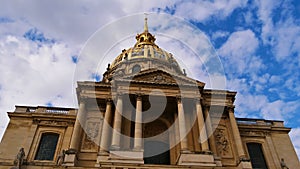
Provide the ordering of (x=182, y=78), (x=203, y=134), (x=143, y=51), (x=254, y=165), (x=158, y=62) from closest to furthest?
(x=203, y=134), (x=254, y=165), (x=182, y=78), (x=158, y=62), (x=143, y=51)

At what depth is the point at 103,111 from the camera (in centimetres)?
2794

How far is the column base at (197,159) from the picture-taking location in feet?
70.3

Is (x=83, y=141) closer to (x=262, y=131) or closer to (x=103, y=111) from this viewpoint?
(x=103, y=111)

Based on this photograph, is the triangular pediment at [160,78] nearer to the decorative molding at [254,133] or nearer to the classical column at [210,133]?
the classical column at [210,133]

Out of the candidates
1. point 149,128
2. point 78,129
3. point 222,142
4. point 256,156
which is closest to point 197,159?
point 222,142

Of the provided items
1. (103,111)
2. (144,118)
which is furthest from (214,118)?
(103,111)

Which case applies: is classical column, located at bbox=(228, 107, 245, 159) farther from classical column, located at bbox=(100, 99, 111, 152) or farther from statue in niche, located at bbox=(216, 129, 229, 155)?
classical column, located at bbox=(100, 99, 111, 152)

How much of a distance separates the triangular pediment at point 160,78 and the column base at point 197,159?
27.8 feet

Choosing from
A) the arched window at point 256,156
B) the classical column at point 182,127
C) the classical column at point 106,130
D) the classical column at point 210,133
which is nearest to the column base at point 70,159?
the classical column at point 106,130

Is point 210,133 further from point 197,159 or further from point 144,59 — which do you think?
point 144,59

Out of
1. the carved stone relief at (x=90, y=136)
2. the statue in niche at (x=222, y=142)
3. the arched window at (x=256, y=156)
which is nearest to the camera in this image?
the carved stone relief at (x=90, y=136)

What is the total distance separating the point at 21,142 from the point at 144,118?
12011mm

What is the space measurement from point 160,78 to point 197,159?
10.1 meters

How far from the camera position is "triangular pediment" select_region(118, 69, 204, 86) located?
28.5 meters
